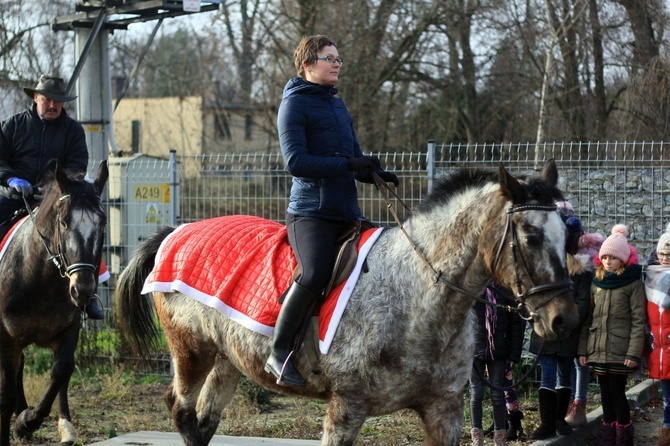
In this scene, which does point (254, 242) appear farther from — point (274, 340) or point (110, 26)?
point (110, 26)

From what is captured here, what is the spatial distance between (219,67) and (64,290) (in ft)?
61.2

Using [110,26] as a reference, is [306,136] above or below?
below

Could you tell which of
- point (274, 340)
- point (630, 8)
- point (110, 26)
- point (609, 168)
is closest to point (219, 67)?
point (630, 8)

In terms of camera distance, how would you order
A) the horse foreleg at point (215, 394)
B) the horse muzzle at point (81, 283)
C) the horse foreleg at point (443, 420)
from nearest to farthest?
the horse foreleg at point (443, 420), the horse foreleg at point (215, 394), the horse muzzle at point (81, 283)

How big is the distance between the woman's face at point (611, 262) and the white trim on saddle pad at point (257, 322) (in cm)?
241

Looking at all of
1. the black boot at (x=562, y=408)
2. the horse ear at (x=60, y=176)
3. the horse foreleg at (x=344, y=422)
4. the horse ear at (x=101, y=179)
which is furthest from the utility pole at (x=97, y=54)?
the horse foreleg at (x=344, y=422)

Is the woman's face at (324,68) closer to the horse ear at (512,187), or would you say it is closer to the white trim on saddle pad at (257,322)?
the white trim on saddle pad at (257,322)

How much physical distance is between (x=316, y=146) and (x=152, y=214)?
20.2 ft

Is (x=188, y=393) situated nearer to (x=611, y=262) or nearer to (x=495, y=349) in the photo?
(x=495, y=349)

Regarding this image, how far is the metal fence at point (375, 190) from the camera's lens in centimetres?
860

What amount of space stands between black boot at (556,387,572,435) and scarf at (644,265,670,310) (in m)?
1.04

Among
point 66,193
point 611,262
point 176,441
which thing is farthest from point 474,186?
point 176,441

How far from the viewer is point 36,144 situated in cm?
741

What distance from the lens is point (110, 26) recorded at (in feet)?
35.6
